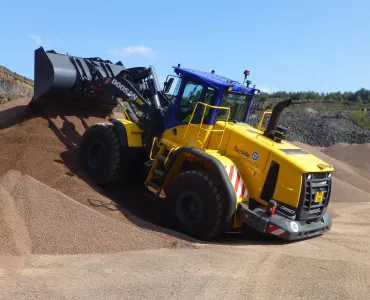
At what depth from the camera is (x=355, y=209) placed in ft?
36.4

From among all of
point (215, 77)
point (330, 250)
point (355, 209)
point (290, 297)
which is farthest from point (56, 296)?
point (355, 209)

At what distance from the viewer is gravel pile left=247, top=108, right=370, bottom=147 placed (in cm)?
2592

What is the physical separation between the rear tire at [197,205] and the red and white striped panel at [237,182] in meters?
0.26

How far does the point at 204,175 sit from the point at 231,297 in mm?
2859

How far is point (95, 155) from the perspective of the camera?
9.71 metres

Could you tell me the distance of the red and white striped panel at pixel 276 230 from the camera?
22.6 ft

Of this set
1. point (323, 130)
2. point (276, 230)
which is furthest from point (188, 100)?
point (323, 130)

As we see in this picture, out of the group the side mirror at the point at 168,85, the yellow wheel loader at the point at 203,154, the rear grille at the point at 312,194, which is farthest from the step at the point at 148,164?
the rear grille at the point at 312,194

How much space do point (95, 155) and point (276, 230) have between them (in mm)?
4411

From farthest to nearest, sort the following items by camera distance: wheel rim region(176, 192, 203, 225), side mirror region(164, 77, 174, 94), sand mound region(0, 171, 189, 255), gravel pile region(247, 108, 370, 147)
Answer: gravel pile region(247, 108, 370, 147), side mirror region(164, 77, 174, 94), wheel rim region(176, 192, 203, 225), sand mound region(0, 171, 189, 255)

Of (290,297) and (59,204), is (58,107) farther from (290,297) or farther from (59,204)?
(290,297)

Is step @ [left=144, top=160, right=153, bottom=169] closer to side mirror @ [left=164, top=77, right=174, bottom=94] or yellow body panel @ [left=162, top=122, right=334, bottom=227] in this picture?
yellow body panel @ [left=162, top=122, right=334, bottom=227]

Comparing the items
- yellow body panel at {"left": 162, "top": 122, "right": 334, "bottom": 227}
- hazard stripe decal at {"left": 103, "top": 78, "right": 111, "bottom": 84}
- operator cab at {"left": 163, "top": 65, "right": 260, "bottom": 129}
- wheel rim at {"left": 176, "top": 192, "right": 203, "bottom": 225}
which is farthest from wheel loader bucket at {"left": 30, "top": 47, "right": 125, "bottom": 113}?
wheel rim at {"left": 176, "top": 192, "right": 203, "bottom": 225}

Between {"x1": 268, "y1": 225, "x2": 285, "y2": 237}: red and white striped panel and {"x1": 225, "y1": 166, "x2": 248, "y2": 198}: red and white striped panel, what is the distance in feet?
2.34
